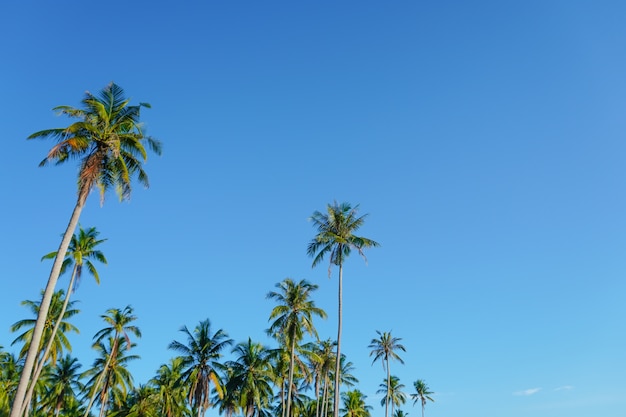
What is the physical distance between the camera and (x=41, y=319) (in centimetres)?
1938

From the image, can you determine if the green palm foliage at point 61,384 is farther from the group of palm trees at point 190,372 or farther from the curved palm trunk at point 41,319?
the curved palm trunk at point 41,319

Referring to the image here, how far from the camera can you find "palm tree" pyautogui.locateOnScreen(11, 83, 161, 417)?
22.2 metres

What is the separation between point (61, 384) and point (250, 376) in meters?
25.3

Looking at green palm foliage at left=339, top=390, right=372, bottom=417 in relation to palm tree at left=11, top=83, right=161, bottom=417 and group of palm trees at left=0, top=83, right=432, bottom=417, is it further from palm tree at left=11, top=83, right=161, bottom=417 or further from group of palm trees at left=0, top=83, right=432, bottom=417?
palm tree at left=11, top=83, right=161, bottom=417

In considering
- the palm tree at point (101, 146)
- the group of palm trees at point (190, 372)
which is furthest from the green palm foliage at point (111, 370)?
the palm tree at point (101, 146)

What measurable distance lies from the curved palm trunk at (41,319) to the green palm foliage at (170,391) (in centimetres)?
3858

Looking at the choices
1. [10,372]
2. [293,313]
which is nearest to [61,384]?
[10,372]

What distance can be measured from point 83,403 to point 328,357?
1383 inches

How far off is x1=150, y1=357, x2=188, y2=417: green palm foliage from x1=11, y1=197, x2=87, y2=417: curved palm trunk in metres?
38.6

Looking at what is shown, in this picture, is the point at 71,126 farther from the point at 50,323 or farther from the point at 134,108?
the point at 50,323

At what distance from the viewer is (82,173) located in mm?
22359

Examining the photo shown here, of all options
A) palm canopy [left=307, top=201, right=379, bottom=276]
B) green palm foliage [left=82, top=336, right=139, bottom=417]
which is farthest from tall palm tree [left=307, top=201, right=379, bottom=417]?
green palm foliage [left=82, top=336, right=139, bottom=417]

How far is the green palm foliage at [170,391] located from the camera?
5706 cm

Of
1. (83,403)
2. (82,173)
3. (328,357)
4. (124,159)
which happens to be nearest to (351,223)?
(124,159)
